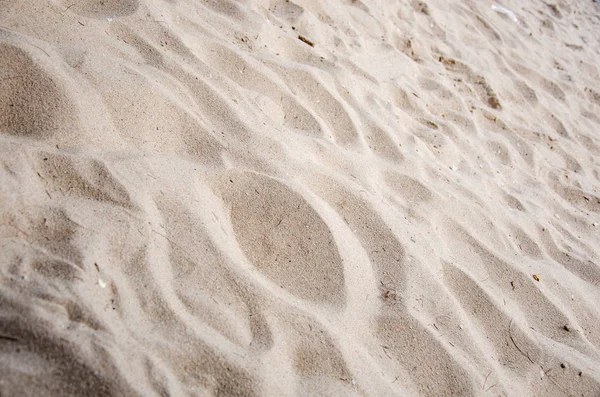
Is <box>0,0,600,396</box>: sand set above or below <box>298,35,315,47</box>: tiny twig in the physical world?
below

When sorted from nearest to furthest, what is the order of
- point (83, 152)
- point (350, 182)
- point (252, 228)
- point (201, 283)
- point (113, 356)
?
point (113, 356), point (201, 283), point (83, 152), point (252, 228), point (350, 182)

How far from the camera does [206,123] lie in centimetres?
179

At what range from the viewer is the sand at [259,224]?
1.23 m

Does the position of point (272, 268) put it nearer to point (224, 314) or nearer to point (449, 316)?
point (224, 314)

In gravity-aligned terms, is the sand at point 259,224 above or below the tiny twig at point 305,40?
below

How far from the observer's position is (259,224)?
1614 mm

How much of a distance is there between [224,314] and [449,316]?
754mm

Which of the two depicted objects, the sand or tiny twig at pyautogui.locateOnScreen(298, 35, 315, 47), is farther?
tiny twig at pyautogui.locateOnScreen(298, 35, 315, 47)

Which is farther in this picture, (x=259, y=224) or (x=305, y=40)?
(x=305, y=40)

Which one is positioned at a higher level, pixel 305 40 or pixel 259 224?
pixel 305 40

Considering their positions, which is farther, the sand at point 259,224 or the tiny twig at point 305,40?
the tiny twig at point 305,40

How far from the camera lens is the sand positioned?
1.23 meters

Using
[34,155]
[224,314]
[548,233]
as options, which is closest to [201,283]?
[224,314]

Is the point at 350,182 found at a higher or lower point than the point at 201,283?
higher
